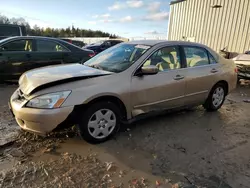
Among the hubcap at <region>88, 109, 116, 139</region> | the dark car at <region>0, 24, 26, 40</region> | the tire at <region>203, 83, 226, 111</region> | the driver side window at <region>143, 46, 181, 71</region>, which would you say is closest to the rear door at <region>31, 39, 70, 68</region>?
the driver side window at <region>143, 46, 181, 71</region>

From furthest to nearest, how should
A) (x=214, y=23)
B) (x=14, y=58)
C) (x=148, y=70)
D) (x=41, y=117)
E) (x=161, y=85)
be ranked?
(x=214, y=23), (x=14, y=58), (x=161, y=85), (x=148, y=70), (x=41, y=117)

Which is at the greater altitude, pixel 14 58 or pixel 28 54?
pixel 28 54

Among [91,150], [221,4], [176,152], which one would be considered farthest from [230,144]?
[221,4]

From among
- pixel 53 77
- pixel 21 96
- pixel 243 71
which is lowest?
pixel 243 71

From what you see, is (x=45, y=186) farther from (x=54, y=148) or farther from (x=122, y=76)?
(x=122, y=76)

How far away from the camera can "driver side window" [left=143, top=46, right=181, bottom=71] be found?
11.7 ft

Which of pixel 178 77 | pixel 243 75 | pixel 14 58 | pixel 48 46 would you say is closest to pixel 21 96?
pixel 178 77

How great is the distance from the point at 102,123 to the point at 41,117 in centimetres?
86

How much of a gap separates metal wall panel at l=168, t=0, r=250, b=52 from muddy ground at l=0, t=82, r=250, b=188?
9.82m

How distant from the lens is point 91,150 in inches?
116

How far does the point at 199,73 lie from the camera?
4.13 metres

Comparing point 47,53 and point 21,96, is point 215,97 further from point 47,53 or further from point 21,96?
point 47,53

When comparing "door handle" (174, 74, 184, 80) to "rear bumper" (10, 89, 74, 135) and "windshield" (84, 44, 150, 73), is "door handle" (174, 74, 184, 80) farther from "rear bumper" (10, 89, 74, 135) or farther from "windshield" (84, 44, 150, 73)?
"rear bumper" (10, 89, 74, 135)

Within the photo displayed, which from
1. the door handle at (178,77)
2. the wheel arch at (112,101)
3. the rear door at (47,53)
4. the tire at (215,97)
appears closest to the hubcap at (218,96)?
the tire at (215,97)
